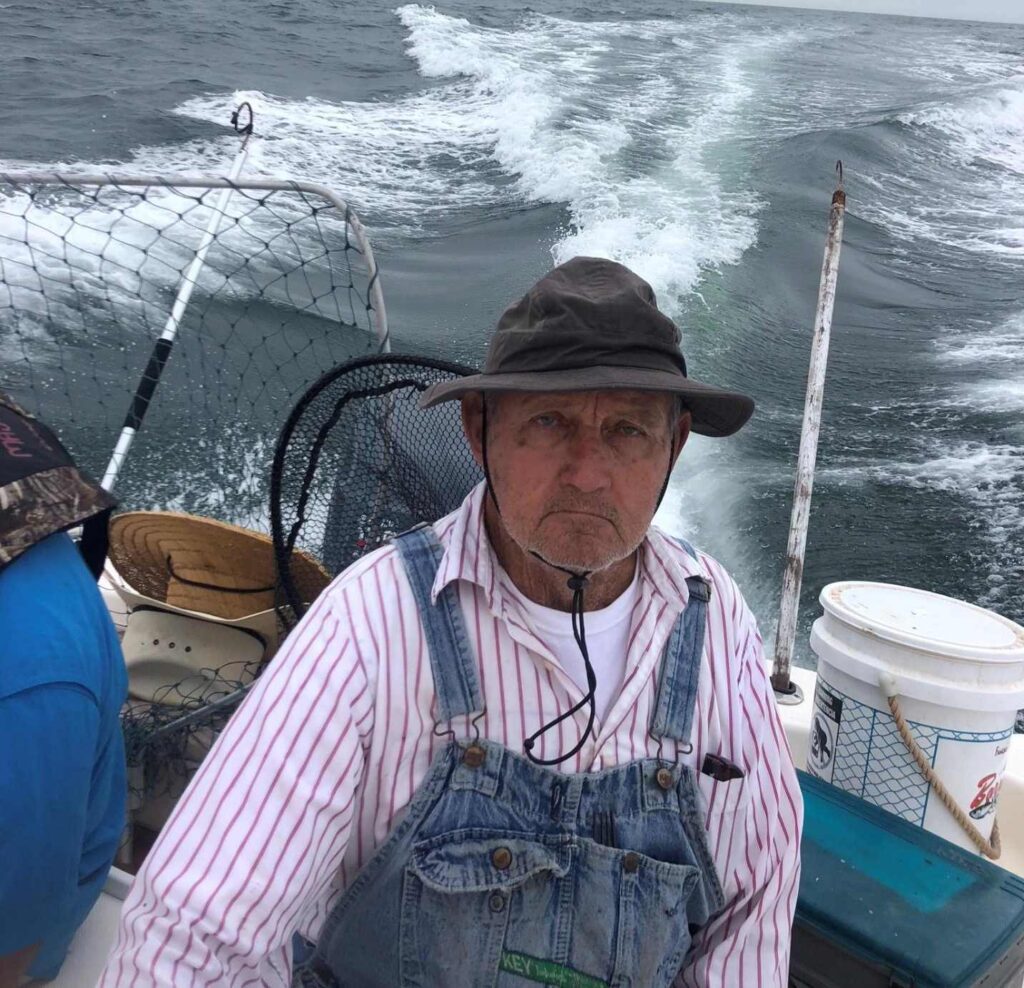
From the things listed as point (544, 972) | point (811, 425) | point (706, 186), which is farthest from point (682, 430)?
point (706, 186)

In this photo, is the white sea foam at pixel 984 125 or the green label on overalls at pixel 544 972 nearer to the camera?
the green label on overalls at pixel 544 972

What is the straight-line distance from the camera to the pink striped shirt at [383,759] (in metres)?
1.04

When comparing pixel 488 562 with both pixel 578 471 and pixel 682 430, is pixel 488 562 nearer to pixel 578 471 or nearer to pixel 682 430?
pixel 578 471

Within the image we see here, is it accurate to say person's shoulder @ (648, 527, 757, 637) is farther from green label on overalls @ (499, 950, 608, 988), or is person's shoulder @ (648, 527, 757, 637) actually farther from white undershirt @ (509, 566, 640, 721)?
green label on overalls @ (499, 950, 608, 988)

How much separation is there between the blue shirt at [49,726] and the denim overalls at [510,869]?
0.34 metres

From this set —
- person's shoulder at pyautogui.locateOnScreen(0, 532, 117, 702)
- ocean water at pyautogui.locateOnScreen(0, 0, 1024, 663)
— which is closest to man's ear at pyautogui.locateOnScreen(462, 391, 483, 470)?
person's shoulder at pyautogui.locateOnScreen(0, 532, 117, 702)

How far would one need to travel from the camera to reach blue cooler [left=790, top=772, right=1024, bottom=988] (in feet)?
4.69

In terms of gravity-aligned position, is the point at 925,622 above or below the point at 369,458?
below

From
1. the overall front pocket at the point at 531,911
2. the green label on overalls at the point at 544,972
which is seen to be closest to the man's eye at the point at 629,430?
the overall front pocket at the point at 531,911

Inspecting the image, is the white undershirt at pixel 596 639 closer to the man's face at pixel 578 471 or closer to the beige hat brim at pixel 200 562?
the man's face at pixel 578 471

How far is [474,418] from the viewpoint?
1.32m

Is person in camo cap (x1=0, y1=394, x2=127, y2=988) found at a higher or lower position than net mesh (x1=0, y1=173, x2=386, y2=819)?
higher

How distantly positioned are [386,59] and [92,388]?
33.0 feet

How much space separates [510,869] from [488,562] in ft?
1.10
